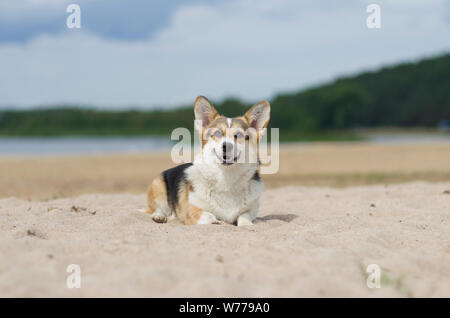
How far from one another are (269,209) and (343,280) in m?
3.33

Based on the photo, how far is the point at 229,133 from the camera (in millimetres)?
4828

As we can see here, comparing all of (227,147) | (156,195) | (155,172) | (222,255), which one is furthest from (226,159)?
(155,172)

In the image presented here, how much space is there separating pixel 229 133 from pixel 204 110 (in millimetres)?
524

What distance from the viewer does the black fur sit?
5.66 meters

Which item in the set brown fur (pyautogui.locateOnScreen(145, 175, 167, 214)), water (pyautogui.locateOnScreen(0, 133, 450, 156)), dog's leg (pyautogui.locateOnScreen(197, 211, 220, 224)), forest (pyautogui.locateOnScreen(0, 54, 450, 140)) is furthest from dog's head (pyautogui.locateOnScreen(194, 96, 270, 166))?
forest (pyautogui.locateOnScreen(0, 54, 450, 140))

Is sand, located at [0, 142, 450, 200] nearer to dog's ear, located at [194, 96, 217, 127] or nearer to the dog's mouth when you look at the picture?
dog's ear, located at [194, 96, 217, 127]

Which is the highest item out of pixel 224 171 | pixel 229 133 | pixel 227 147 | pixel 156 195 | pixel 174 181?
pixel 229 133

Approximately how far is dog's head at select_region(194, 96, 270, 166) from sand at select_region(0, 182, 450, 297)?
750 millimetres

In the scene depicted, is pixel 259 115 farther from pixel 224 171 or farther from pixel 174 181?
pixel 174 181

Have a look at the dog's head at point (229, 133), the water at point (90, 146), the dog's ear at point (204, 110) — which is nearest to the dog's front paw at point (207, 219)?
the dog's head at point (229, 133)

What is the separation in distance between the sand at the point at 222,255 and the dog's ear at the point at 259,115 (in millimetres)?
1127

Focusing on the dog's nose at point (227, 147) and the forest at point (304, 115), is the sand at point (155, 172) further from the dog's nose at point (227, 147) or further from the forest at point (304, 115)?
the forest at point (304, 115)

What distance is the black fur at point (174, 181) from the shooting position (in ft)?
18.6
